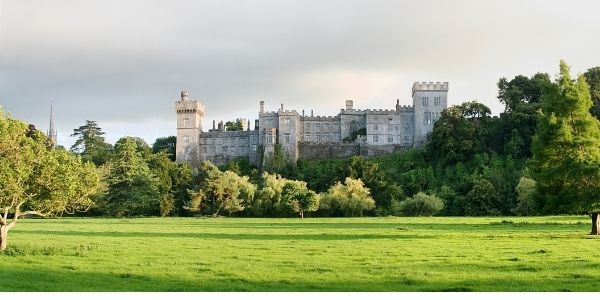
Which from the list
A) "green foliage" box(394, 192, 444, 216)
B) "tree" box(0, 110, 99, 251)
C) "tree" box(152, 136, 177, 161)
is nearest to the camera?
"tree" box(0, 110, 99, 251)

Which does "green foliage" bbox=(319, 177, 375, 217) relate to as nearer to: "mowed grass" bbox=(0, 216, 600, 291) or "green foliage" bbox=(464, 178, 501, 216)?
"green foliage" bbox=(464, 178, 501, 216)

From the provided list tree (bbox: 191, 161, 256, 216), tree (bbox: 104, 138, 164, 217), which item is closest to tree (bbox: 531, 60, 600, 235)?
tree (bbox: 191, 161, 256, 216)

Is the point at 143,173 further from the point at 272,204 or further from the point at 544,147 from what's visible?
the point at 544,147

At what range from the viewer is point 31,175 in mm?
20766

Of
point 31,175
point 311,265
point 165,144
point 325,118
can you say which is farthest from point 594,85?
point 31,175

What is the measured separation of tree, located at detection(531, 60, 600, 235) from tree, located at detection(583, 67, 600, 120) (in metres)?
47.7

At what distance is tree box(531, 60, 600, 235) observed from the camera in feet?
88.5

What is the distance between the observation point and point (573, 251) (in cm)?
2003

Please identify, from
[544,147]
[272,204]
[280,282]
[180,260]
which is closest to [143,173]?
[272,204]

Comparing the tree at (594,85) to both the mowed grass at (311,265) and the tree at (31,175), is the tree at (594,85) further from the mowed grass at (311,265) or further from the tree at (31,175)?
the tree at (31,175)

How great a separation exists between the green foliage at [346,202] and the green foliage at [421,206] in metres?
3.16

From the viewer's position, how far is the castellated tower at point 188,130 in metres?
96.6
